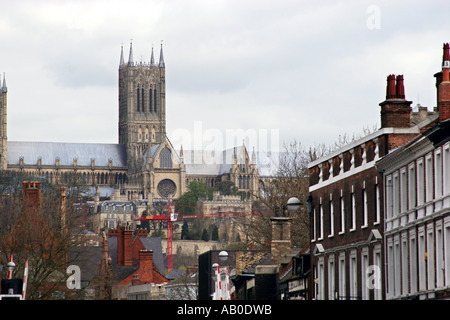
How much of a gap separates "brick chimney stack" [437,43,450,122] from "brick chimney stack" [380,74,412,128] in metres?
4.28

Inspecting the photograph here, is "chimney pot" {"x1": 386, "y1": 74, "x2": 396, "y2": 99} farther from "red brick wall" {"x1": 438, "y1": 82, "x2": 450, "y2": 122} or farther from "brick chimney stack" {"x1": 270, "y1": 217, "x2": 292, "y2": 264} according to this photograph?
"brick chimney stack" {"x1": 270, "y1": 217, "x2": 292, "y2": 264}

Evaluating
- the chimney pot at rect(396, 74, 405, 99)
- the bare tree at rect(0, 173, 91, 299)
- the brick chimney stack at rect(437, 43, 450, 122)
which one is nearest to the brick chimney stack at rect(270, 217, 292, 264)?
the bare tree at rect(0, 173, 91, 299)

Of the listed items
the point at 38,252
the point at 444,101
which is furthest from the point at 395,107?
the point at 38,252

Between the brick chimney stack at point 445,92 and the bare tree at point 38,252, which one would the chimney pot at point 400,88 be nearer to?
the brick chimney stack at point 445,92

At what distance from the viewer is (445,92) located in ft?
140

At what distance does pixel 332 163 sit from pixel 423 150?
1092cm

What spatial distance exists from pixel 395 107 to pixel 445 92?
17.6ft

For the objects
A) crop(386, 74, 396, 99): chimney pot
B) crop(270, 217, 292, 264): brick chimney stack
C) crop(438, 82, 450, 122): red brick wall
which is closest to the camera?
crop(438, 82, 450, 122): red brick wall

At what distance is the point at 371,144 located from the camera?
4831cm

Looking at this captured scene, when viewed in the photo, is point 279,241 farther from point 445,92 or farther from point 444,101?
point 445,92

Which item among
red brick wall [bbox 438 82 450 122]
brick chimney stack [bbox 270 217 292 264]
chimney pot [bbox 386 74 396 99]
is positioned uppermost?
chimney pot [bbox 386 74 396 99]

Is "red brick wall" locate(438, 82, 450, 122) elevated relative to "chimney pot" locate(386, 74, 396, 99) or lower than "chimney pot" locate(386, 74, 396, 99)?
lower

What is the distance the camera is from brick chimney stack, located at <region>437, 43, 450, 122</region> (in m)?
42.5

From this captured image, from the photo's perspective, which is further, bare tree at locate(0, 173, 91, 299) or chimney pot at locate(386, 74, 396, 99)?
bare tree at locate(0, 173, 91, 299)
